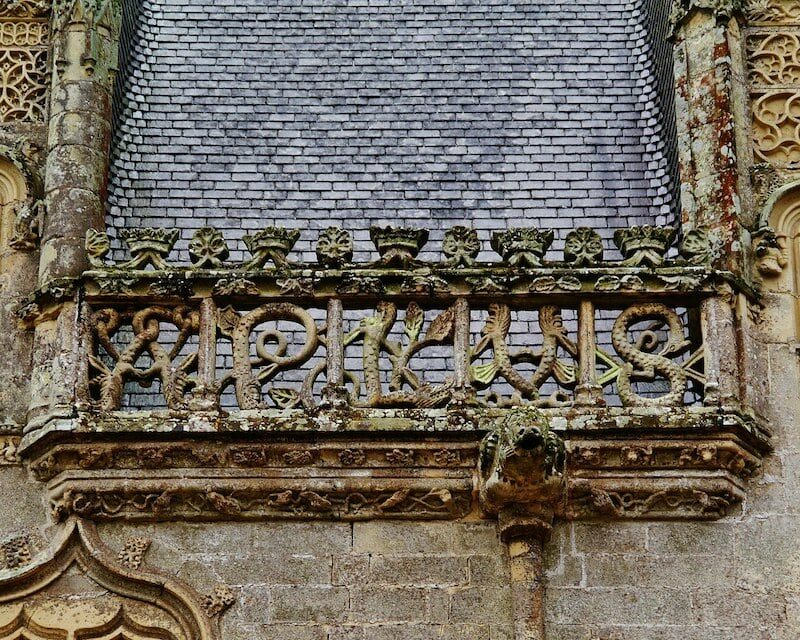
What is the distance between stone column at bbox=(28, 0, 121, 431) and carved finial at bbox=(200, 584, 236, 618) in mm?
1500

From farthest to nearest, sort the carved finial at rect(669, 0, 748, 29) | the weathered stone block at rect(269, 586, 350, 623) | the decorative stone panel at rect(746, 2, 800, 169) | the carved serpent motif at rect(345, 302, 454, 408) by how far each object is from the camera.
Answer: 1. the carved finial at rect(669, 0, 748, 29)
2. the decorative stone panel at rect(746, 2, 800, 169)
3. the carved serpent motif at rect(345, 302, 454, 408)
4. the weathered stone block at rect(269, 586, 350, 623)

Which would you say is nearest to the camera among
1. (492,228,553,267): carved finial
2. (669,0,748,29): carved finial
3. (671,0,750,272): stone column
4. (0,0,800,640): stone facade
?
(0,0,800,640): stone facade

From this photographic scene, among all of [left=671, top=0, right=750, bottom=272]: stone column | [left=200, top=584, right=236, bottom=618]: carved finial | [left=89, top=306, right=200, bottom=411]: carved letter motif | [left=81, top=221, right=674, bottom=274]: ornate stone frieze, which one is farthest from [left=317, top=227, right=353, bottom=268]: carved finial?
[left=671, top=0, right=750, bottom=272]: stone column

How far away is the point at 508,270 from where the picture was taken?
15.0 m

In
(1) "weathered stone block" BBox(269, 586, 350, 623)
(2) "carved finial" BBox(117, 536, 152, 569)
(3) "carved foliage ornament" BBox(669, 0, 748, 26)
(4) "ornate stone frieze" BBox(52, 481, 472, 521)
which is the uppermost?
(3) "carved foliage ornament" BBox(669, 0, 748, 26)

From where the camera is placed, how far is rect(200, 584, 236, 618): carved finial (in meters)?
14.1

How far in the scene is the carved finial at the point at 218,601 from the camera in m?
14.1

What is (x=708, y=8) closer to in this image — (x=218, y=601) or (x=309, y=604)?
(x=309, y=604)

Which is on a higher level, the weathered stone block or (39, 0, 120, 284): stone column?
(39, 0, 120, 284): stone column

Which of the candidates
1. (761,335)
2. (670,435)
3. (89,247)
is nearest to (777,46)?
(761,335)

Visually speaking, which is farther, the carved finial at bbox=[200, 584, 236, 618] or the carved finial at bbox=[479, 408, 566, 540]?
the carved finial at bbox=[200, 584, 236, 618]

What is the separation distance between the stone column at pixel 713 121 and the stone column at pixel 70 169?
13.3 feet

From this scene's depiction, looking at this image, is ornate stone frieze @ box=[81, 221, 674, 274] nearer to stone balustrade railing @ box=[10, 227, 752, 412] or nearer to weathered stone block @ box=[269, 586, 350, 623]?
stone balustrade railing @ box=[10, 227, 752, 412]

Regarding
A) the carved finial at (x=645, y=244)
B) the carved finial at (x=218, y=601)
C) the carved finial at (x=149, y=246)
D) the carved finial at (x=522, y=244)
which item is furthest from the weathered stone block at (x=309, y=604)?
the carved finial at (x=645, y=244)
